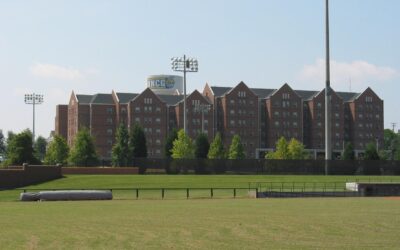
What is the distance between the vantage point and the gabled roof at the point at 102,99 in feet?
579

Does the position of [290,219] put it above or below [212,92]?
below

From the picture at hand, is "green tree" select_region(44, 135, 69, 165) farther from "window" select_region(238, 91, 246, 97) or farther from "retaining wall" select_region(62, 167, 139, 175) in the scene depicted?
"window" select_region(238, 91, 246, 97)

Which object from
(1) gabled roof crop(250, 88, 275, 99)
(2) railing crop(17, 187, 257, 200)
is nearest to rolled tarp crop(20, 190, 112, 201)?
(2) railing crop(17, 187, 257, 200)

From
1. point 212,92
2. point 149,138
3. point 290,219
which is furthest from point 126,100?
point 290,219

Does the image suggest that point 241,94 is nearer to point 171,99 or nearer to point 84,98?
point 171,99

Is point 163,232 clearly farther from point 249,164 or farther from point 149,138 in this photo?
point 149,138

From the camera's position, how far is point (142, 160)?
319 feet

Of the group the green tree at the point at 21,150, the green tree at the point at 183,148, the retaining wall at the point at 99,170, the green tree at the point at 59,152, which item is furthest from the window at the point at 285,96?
the green tree at the point at 21,150

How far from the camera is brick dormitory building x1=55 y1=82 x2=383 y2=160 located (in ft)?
572

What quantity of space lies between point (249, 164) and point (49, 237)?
247ft

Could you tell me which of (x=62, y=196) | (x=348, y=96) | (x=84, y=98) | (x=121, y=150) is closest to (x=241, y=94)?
(x=348, y=96)

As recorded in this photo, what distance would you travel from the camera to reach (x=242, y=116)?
177250mm

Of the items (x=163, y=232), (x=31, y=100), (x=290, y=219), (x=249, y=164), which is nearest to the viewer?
(x=163, y=232)

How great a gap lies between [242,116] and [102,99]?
124ft
